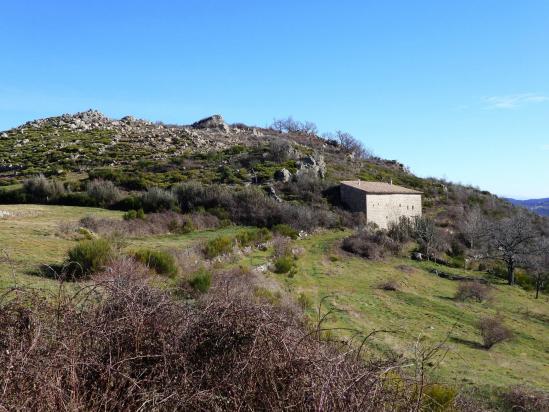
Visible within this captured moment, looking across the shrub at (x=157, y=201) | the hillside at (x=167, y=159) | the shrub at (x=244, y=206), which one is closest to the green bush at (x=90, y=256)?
the shrub at (x=157, y=201)

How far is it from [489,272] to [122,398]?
109ft

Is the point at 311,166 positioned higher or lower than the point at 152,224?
higher

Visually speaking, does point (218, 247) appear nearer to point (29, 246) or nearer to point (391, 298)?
point (29, 246)

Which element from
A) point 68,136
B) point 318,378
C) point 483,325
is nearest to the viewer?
point 318,378

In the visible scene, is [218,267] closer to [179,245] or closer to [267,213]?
[179,245]

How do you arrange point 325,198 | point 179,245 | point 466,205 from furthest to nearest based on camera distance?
point 466,205 → point 325,198 → point 179,245

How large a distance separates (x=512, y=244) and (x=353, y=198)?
42.8 feet

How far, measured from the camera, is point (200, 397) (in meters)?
3.94

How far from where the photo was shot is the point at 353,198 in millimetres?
40250

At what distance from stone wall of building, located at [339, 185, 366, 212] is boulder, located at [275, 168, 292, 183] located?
518 cm

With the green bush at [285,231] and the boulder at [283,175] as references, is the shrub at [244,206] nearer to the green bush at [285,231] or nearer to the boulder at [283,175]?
the green bush at [285,231]

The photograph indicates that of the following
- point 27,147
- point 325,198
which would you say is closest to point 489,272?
point 325,198

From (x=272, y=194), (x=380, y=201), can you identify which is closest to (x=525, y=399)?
(x=272, y=194)

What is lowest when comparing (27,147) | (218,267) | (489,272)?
(489,272)
